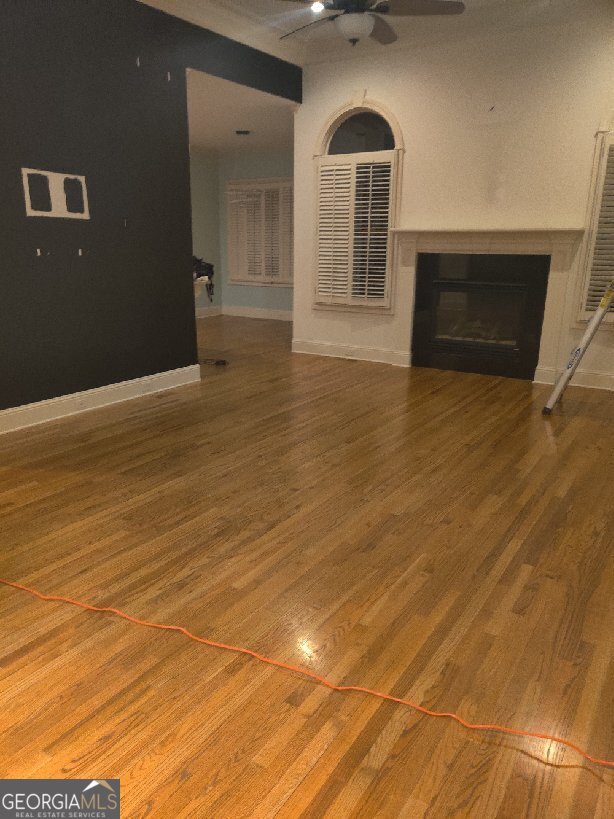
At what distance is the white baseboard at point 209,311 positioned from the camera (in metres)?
9.76

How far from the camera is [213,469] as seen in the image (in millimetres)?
3326

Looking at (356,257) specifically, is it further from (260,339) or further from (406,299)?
(260,339)

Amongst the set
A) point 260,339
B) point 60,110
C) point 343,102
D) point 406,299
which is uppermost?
point 343,102

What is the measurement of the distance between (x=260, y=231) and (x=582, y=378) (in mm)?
5749

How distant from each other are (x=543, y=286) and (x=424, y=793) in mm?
4762

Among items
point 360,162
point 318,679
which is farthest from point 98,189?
point 318,679

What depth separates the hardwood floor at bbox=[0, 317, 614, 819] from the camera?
1.44 metres

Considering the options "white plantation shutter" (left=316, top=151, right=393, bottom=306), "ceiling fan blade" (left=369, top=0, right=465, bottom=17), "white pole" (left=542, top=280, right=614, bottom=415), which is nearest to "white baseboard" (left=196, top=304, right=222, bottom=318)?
"white plantation shutter" (left=316, top=151, right=393, bottom=306)

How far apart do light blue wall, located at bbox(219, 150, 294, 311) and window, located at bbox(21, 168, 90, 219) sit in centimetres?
535

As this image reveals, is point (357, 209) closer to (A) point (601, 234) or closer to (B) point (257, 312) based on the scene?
(A) point (601, 234)

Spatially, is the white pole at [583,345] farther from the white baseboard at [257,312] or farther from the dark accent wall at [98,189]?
the white baseboard at [257,312]

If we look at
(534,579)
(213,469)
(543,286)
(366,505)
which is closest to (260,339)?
(543,286)

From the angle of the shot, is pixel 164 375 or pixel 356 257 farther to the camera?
pixel 356 257

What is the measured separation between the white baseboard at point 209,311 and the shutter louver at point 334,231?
12.4 ft
